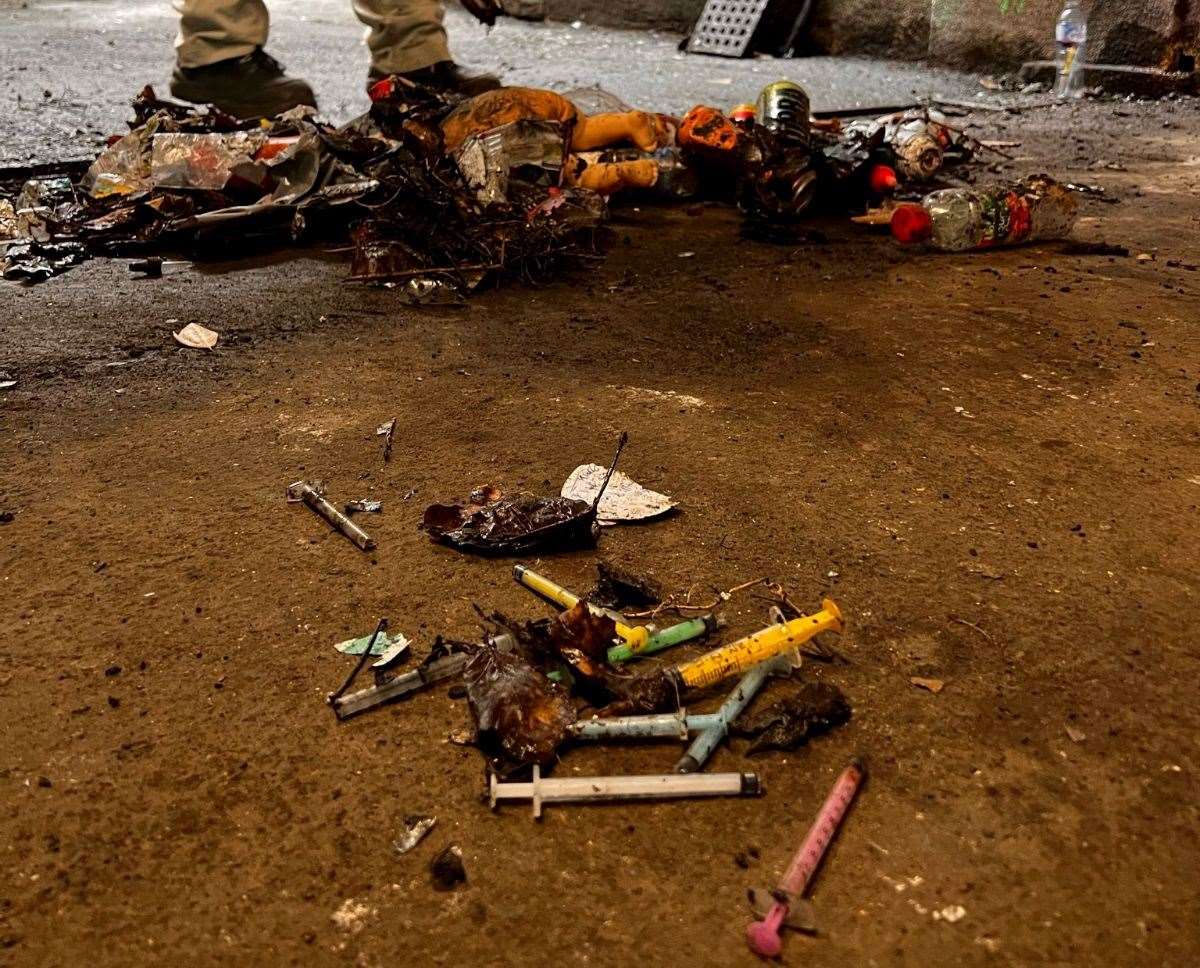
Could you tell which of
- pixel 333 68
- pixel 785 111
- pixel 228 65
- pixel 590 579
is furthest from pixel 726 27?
pixel 590 579

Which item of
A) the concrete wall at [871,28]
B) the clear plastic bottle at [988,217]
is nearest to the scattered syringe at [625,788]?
the clear plastic bottle at [988,217]

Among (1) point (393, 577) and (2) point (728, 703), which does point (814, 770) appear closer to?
(2) point (728, 703)

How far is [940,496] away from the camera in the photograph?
223 centimetres

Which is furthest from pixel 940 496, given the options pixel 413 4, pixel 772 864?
pixel 413 4

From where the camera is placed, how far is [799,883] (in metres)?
Result: 1.34

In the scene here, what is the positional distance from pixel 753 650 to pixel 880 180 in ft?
10.2

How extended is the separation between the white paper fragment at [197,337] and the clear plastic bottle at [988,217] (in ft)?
8.05

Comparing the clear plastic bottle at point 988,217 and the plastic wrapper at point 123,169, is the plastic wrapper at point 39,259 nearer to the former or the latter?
the plastic wrapper at point 123,169

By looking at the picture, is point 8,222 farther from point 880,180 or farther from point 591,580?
point 880,180

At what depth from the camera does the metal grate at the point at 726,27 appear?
795 cm

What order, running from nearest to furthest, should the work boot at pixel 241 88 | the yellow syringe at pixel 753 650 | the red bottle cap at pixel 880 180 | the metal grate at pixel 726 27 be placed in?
1. the yellow syringe at pixel 753 650
2. the red bottle cap at pixel 880 180
3. the work boot at pixel 241 88
4. the metal grate at pixel 726 27

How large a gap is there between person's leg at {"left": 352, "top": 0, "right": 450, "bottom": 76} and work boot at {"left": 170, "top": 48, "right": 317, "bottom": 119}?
1.49 ft

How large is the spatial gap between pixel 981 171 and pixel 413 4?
2.95 meters

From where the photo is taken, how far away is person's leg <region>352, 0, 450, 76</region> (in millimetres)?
5449
